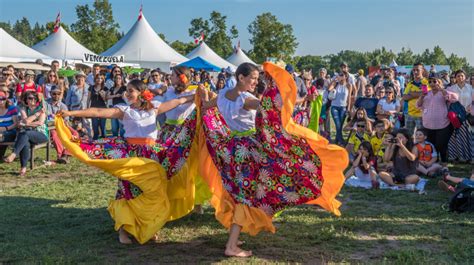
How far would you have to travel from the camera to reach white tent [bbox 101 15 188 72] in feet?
96.5

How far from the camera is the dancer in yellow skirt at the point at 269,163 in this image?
4707mm

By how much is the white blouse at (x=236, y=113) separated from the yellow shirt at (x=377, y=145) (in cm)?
448

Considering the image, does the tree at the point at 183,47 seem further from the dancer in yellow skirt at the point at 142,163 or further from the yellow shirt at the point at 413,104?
the dancer in yellow skirt at the point at 142,163

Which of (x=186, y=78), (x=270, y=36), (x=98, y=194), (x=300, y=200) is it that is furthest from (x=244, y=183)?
(x=270, y=36)

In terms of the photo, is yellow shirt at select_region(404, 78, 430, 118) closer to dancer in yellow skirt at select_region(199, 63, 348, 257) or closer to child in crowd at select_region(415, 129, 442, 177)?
child in crowd at select_region(415, 129, 442, 177)

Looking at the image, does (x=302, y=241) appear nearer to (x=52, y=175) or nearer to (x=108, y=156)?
(x=108, y=156)

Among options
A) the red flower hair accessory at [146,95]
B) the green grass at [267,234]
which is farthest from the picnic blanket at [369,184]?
the red flower hair accessory at [146,95]

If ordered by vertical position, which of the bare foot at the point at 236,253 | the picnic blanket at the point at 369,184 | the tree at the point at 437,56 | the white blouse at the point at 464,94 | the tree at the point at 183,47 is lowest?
the bare foot at the point at 236,253

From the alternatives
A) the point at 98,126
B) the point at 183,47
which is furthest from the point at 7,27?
the point at 98,126

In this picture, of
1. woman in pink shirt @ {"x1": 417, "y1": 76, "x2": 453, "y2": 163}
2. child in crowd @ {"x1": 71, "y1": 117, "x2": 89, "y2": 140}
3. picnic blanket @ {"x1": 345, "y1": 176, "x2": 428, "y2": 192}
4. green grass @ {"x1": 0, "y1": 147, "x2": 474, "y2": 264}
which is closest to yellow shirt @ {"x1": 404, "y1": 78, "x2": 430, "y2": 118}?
woman in pink shirt @ {"x1": 417, "y1": 76, "x2": 453, "y2": 163}

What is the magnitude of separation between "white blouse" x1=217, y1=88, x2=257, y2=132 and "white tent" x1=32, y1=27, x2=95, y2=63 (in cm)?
2582

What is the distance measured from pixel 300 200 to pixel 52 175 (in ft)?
18.3

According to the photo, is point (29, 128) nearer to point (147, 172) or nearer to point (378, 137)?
point (147, 172)

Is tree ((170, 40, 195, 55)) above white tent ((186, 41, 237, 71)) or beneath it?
above
